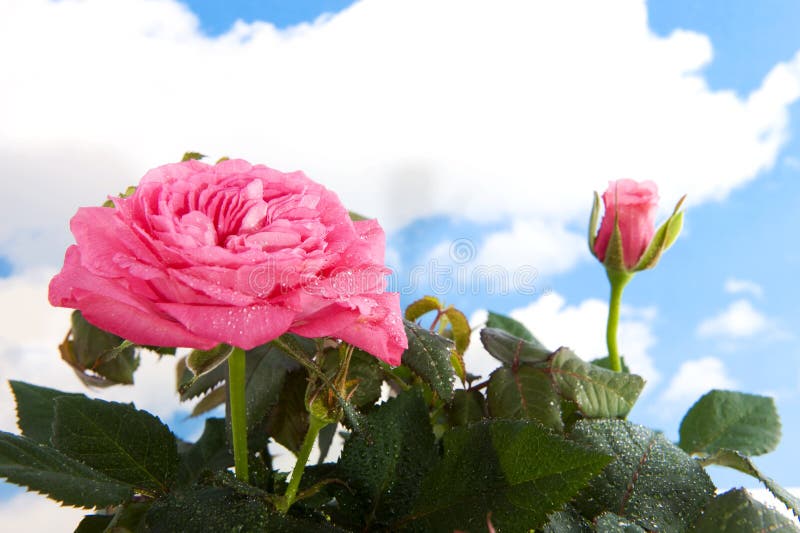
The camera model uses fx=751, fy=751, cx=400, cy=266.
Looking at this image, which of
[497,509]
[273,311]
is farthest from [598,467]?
[273,311]

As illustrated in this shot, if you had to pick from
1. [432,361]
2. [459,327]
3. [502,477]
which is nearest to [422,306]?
[459,327]

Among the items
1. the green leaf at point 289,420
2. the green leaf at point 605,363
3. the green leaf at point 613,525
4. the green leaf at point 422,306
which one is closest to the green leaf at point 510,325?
the green leaf at point 605,363

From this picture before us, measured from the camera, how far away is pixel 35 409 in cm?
54

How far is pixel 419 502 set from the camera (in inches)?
16.9

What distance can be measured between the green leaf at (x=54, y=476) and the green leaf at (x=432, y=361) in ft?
0.61

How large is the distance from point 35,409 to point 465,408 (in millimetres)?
315

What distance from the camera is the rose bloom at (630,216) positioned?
2.18 feet

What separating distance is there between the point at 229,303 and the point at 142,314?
0.05 metres

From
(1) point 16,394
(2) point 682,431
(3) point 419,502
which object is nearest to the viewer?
(3) point 419,502

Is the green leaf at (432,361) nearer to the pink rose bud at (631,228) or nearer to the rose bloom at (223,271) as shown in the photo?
the rose bloom at (223,271)

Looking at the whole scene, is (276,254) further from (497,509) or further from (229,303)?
(497,509)

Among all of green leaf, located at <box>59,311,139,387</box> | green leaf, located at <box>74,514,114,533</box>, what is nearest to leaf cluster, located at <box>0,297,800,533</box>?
green leaf, located at <box>74,514,114,533</box>

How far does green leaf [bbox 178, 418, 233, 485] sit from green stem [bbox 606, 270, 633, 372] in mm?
362

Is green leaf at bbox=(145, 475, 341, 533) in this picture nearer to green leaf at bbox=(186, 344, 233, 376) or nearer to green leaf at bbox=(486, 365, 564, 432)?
green leaf at bbox=(186, 344, 233, 376)
